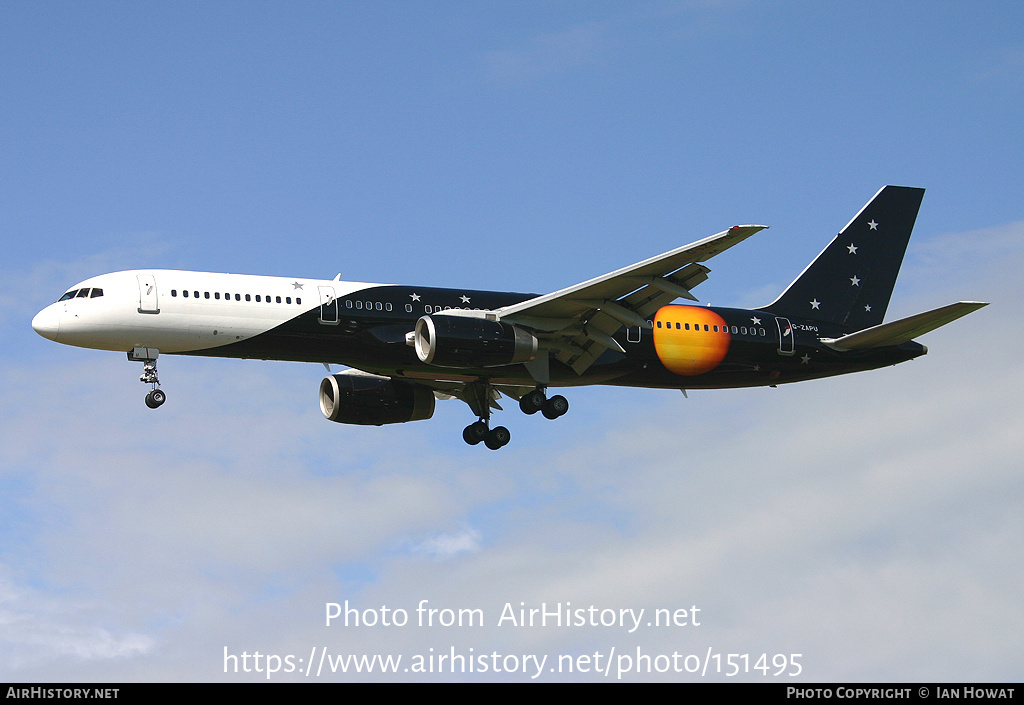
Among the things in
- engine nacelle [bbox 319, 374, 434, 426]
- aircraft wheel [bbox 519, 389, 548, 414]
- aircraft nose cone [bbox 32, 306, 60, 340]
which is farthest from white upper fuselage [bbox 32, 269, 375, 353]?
aircraft wheel [bbox 519, 389, 548, 414]

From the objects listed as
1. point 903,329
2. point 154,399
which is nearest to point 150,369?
point 154,399

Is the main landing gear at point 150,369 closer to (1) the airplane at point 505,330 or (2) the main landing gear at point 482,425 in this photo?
(1) the airplane at point 505,330

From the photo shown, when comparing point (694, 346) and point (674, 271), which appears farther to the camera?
point (694, 346)

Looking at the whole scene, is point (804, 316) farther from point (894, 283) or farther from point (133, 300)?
point (133, 300)

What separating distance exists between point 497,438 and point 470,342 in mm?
6596

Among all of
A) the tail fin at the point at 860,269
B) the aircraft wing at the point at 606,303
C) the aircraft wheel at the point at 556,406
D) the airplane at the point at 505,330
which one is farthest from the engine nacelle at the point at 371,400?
the tail fin at the point at 860,269

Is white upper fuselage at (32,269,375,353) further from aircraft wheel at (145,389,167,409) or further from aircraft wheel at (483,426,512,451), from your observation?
aircraft wheel at (483,426,512,451)

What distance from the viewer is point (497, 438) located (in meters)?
44.7

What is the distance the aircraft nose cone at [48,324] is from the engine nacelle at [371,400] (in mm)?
10172

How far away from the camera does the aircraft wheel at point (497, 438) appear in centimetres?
4470

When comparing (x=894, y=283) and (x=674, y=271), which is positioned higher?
(x=894, y=283)

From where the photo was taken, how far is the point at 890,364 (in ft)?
148
